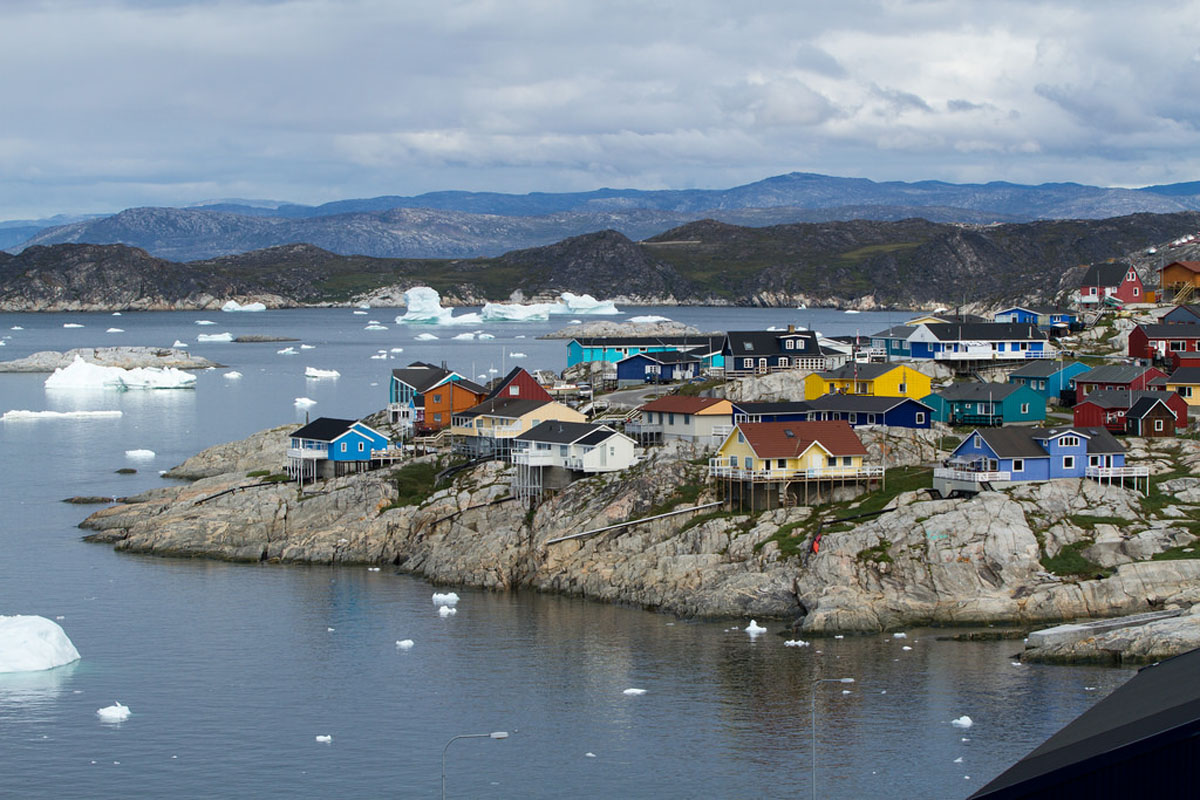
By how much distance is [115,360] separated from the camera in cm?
16900

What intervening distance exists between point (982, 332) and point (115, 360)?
371 ft

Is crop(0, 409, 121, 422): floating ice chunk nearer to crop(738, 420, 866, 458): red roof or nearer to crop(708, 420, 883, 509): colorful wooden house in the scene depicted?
crop(708, 420, 883, 509): colorful wooden house

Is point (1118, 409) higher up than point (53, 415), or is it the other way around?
point (1118, 409)

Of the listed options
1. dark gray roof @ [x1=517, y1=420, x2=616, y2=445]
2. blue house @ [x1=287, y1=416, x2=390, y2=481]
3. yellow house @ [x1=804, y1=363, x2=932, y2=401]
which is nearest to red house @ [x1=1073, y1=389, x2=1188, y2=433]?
yellow house @ [x1=804, y1=363, x2=932, y2=401]

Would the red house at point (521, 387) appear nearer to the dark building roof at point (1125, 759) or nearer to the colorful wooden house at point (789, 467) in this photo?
the colorful wooden house at point (789, 467)

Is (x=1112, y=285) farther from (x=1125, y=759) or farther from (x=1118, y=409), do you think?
(x=1125, y=759)

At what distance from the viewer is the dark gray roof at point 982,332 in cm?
8625

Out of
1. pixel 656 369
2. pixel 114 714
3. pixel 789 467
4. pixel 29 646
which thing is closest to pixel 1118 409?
pixel 789 467

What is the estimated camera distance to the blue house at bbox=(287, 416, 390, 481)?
70750mm

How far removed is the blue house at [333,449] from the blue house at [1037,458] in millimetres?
28048

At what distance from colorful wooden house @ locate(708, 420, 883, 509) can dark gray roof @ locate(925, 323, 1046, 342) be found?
27546 mm

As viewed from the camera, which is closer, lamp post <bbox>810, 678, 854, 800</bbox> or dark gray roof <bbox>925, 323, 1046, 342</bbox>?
lamp post <bbox>810, 678, 854, 800</bbox>

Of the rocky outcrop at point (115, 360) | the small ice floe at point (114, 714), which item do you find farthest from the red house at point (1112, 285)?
the rocky outcrop at point (115, 360)

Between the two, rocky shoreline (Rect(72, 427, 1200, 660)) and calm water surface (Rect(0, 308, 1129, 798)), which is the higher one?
rocky shoreline (Rect(72, 427, 1200, 660))
